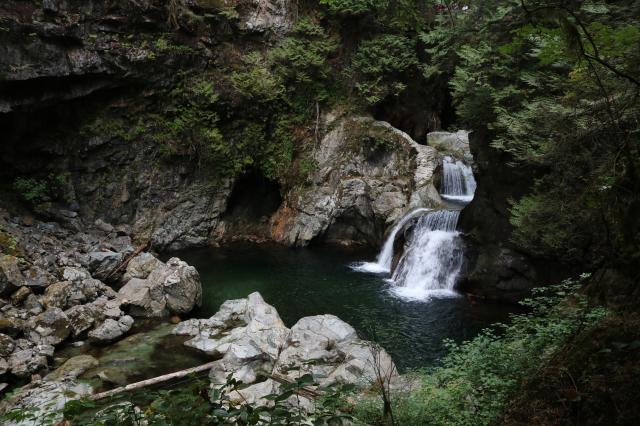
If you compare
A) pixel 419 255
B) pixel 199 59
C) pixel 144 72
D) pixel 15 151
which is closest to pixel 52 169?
pixel 15 151

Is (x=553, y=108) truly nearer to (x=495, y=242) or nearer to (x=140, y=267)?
(x=495, y=242)

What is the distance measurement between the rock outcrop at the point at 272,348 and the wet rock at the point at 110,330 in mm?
1266

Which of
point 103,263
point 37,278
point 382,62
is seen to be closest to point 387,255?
point 382,62

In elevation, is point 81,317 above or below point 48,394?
above

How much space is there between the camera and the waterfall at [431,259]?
1227cm

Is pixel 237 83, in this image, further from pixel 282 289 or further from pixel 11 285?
pixel 11 285

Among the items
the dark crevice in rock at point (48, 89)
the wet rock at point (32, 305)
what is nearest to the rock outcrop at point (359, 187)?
the dark crevice in rock at point (48, 89)

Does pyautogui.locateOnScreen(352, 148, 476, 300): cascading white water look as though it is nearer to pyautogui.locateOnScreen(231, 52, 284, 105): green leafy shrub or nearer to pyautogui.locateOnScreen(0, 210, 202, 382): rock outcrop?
pyautogui.locateOnScreen(0, 210, 202, 382): rock outcrop

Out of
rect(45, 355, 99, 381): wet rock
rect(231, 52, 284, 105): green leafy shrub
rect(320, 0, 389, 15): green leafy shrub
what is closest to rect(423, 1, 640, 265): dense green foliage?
rect(320, 0, 389, 15): green leafy shrub

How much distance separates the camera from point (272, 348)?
8203mm

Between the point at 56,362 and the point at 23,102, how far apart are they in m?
9.41

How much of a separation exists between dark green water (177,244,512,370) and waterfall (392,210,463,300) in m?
0.65

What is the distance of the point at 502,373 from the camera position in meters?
4.35

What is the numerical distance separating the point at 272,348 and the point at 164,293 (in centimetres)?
413
